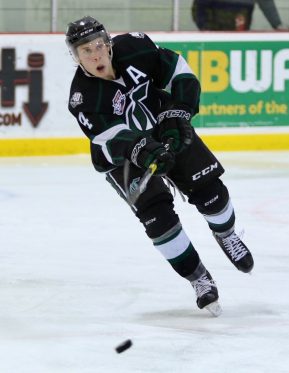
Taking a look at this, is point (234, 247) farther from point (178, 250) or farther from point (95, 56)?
point (95, 56)

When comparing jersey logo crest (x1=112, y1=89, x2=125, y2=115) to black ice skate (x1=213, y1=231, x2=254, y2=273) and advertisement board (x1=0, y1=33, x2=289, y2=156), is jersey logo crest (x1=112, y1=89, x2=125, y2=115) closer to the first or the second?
black ice skate (x1=213, y1=231, x2=254, y2=273)

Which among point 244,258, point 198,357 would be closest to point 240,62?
point 244,258

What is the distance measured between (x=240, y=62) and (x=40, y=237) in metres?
3.21

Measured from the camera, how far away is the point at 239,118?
7.75 m

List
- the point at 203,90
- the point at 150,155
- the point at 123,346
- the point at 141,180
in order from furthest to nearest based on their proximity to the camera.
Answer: the point at 203,90 → the point at 141,180 → the point at 150,155 → the point at 123,346

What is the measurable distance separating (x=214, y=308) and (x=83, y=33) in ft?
3.17

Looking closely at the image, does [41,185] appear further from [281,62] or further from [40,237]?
[281,62]

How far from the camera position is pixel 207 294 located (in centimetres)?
361

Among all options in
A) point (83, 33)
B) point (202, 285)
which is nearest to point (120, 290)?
point (202, 285)

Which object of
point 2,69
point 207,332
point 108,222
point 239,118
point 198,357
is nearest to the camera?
point 198,357

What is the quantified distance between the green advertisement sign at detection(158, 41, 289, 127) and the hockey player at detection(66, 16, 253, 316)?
3.95 meters

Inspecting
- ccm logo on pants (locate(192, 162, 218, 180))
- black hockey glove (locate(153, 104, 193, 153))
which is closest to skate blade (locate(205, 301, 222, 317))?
ccm logo on pants (locate(192, 162, 218, 180))

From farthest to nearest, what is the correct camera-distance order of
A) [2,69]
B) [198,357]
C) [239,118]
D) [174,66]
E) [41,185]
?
[239,118] < [2,69] < [41,185] < [174,66] < [198,357]


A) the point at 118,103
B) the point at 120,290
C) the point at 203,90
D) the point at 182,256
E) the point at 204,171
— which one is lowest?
the point at 203,90
